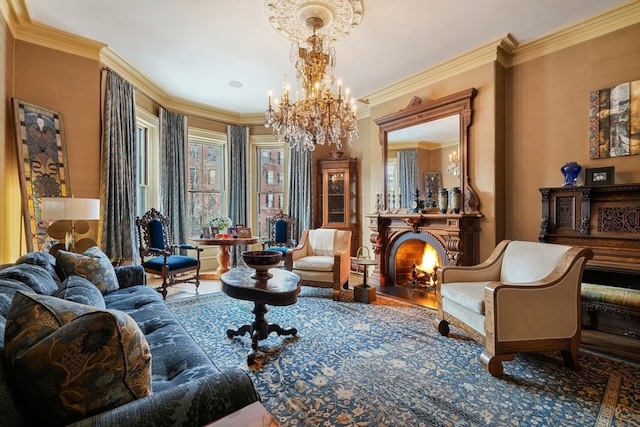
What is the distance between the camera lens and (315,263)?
4.16 m

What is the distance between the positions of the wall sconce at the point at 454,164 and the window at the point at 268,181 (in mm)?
3450

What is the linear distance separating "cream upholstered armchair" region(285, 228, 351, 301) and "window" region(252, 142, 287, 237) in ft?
6.40

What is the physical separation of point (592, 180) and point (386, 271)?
Answer: 265cm

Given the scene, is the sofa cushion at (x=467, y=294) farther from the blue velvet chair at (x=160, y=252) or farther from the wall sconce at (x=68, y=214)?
the wall sconce at (x=68, y=214)

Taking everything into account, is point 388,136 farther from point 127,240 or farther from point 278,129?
point 127,240

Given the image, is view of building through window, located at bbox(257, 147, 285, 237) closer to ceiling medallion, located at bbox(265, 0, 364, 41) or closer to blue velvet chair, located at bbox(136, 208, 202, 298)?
blue velvet chair, located at bbox(136, 208, 202, 298)

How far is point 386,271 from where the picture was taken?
469cm

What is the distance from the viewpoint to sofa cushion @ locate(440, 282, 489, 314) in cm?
246

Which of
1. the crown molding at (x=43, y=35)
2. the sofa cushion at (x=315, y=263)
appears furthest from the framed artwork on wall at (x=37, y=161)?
the sofa cushion at (x=315, y=263)

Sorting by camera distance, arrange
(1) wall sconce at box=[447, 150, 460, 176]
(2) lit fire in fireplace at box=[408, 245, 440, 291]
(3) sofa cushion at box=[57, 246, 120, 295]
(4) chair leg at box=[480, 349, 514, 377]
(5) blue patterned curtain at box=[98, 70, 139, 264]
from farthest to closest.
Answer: (2) lit fire in fireplace at box=[408, 245, 440, 291], (1) wall sconce at box=[447, 150, 460, 176], (5) blue patterned curtain at box=[98, 70, 139, 264], (3) sofa cushion at box=[57, 246, 120, 295], (4) chair leg at box=[480, 349, 514, 377]

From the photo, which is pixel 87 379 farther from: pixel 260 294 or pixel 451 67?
pixel 451 67

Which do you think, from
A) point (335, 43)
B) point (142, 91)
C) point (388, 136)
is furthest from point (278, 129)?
point (142, 91)

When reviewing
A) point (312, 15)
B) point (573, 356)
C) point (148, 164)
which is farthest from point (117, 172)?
point (573, 356)

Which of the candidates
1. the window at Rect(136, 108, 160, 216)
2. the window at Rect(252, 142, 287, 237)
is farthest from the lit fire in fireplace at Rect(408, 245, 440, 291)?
the window at Rect(136, 108, 160, 216)
